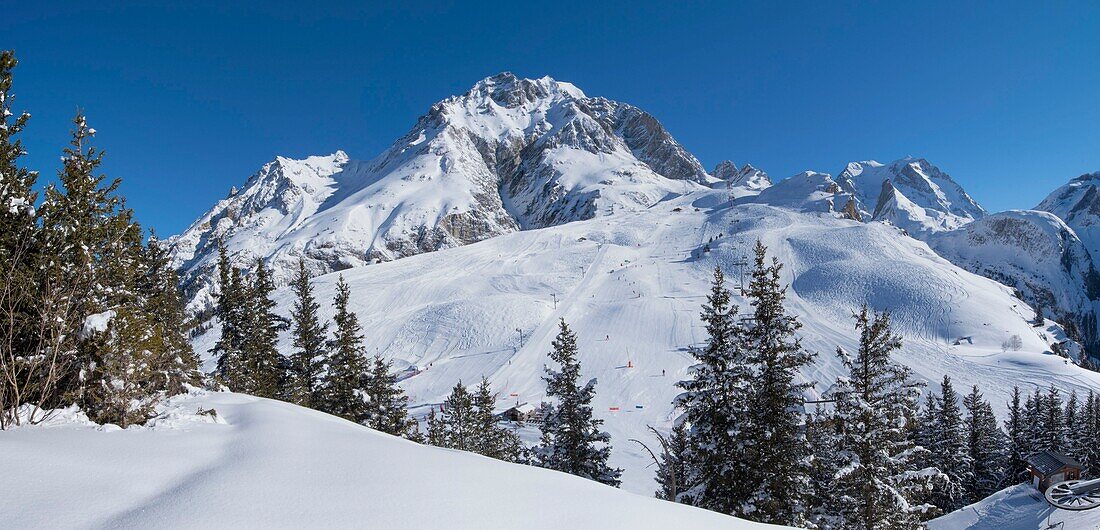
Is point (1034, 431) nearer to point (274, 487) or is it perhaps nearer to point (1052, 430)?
point (1052, 430)

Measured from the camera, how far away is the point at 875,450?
13.4m

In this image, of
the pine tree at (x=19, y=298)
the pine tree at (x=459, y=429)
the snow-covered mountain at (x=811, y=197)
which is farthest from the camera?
the snow-covered mountain at (x=811, y=197)

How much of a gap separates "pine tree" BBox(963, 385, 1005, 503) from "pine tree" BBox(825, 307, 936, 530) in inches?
1310

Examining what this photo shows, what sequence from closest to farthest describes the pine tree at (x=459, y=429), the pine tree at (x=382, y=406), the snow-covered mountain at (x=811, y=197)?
the pine tree at (x=382, y=406) < the pine tree at (x=459, y=429) < the snow-covered mountain at (x=811, y=197)

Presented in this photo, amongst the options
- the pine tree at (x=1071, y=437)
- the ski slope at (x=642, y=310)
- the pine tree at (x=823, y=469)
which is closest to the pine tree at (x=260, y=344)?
the pine tree at (x=823, y=469)

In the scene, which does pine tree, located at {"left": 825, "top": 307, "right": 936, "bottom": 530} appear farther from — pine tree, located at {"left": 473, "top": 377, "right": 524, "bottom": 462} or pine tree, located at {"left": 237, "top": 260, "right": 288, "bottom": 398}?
pine tree, located at {"left": 237, "top": 260, "right": 288, "bottom": 398}

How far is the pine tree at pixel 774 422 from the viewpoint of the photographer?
13.2 m

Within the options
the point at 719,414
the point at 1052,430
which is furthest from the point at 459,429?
the point at 1052,430

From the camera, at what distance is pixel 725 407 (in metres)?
14.0

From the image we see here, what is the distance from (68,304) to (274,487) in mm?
5895

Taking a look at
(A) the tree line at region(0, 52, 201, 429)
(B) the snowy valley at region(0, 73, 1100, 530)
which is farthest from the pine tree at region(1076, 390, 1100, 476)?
(A) the tree line at region(0, 52, 201, 429)

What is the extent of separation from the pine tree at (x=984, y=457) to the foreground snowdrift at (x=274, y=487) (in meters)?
47.2

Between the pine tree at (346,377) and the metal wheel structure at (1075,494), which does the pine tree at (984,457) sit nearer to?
the metal wheel structure at (1075,494)

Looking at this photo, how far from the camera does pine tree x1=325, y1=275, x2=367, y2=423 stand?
65.9 feet
